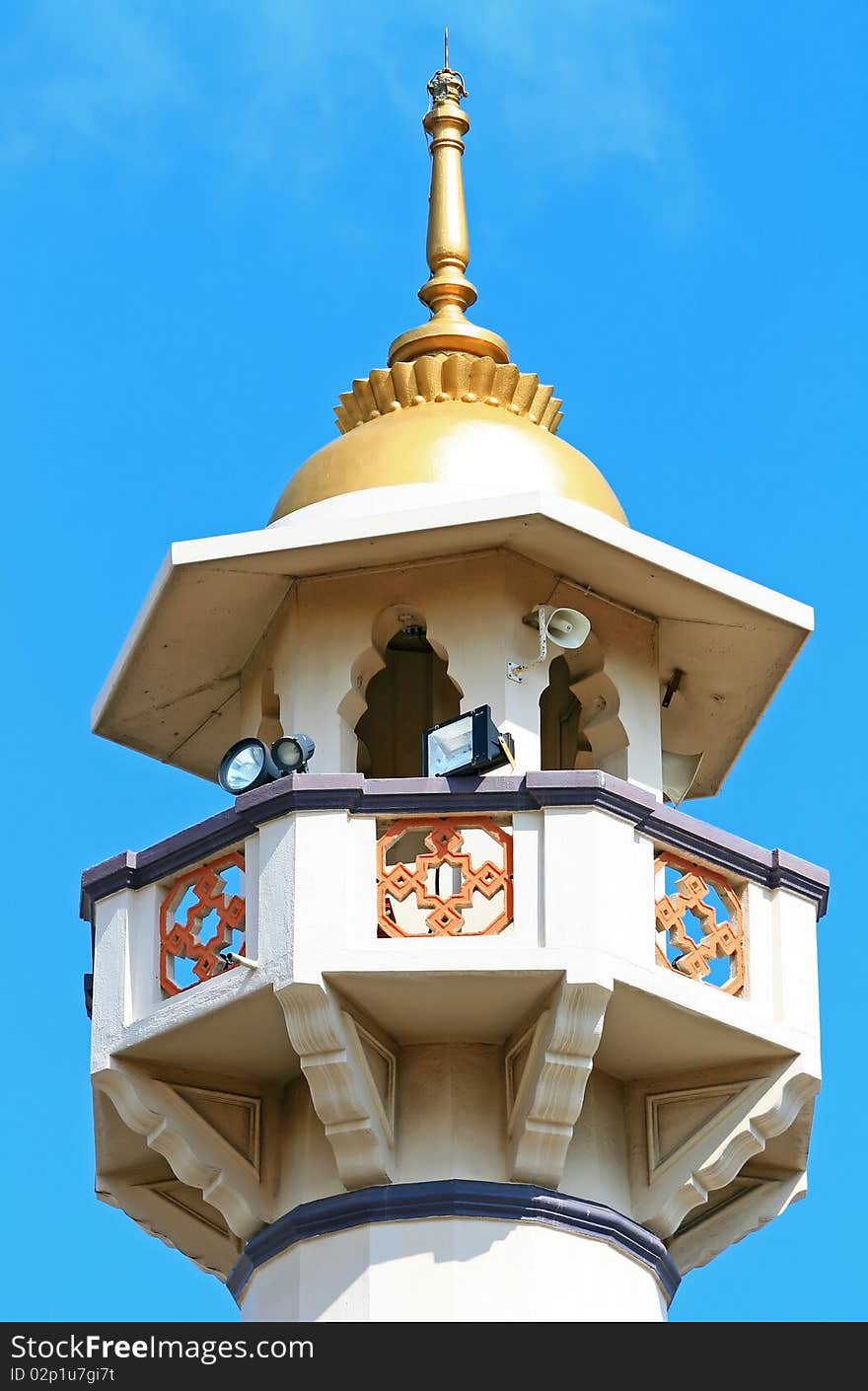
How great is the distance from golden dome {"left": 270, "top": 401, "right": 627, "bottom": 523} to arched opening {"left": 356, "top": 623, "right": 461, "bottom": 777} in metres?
1.34

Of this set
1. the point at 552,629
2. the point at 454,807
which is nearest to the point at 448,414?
the point at 552,629

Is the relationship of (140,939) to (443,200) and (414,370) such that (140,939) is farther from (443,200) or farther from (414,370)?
(443,200)

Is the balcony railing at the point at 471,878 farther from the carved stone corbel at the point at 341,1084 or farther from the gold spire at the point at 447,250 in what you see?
the gold spire at the point at 447,250

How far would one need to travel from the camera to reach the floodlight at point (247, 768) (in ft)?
73.6

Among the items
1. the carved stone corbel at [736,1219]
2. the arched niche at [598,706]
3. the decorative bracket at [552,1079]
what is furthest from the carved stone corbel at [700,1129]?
the arched niche at [598,706]

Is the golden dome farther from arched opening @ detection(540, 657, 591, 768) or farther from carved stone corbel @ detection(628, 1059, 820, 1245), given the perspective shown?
carved stone corbel @ detection(628, 1059, 820, 1245)

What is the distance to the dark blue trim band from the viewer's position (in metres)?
22.0

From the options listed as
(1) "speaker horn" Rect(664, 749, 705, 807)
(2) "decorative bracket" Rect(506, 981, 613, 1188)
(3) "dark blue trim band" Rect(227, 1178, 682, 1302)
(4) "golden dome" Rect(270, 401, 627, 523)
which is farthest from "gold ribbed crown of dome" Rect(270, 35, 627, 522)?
(3) "dark blue trim band" Rect(227, 1178, 682, 1302)

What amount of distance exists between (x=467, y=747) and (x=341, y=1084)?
6.41 feet

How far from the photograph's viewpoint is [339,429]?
25.2m

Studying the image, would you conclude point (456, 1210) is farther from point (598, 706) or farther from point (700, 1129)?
point (598, 706)

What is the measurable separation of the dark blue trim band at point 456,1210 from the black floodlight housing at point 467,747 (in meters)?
2.23

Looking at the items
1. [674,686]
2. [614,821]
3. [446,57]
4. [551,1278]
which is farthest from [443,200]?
[551,1278]

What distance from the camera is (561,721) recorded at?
2503cm
